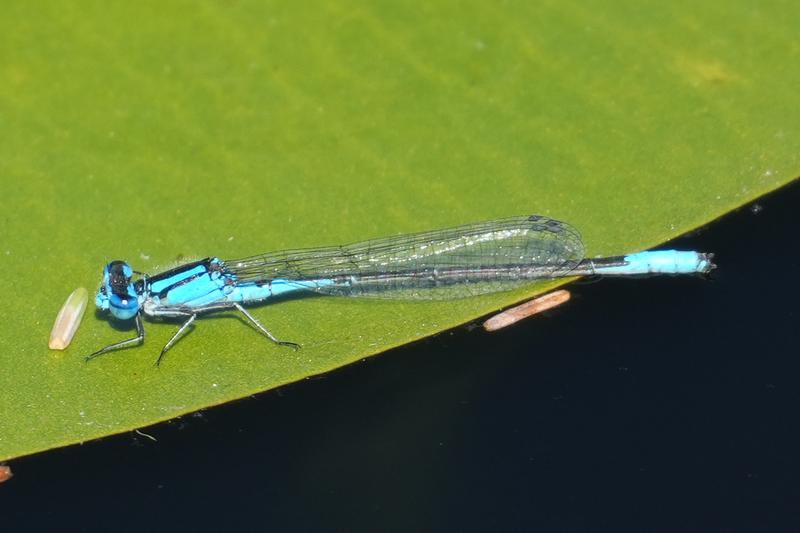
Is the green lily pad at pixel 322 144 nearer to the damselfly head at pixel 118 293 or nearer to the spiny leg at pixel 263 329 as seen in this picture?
the spiny leg at pixel 263 329

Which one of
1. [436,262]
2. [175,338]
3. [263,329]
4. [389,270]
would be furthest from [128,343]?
[436,262]

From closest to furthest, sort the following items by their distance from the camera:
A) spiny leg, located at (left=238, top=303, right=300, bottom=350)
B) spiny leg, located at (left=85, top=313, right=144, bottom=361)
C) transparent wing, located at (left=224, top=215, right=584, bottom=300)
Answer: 1. spiny leg, located at (left=238, top=303, right=300, bottom=350)
2. spiny leg, located at (left=85, top=313, right=144, bottom=361)
3. transparent wing, located at (left=224, top=215, right=584, bottom=300)

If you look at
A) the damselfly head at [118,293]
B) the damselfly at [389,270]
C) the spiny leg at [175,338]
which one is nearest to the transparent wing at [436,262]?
the damselfly at [389,270]

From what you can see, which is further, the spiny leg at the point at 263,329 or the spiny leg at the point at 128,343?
the spiny leg at the point at 128,343

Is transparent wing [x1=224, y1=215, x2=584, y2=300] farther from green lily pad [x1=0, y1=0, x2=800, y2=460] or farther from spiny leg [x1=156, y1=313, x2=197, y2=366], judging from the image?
spiny leg [x1=156, y1=313, x2=197, y2=366]

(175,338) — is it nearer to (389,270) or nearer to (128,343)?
(128,343)

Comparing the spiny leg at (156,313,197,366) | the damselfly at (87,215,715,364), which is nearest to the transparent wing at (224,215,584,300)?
the damselfly at (87,215,715,364)
